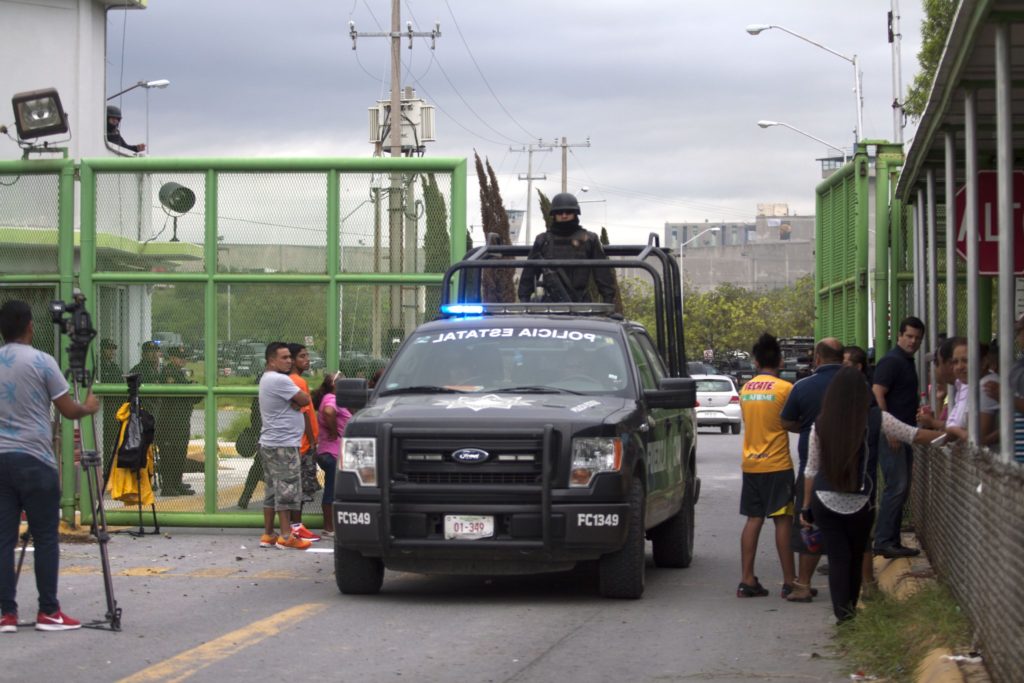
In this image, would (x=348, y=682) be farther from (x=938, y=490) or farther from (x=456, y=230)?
(x=456, y=230)

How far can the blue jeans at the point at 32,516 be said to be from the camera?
30.1ft

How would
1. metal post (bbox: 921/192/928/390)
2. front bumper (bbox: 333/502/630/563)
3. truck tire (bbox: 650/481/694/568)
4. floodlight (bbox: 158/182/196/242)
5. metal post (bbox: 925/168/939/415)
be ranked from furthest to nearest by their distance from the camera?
1. floodlight (bbox: 158/182/196/242)
2. metal post (bbox: 921/192/928/390)
3. truck tire (bbox: 650/481/694/568)
4. metal post (bbox: 925/168/939/415)
5. front bumper (bbox: 333/502/630/563)

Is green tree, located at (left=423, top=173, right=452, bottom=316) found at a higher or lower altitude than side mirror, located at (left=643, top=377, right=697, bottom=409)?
higher

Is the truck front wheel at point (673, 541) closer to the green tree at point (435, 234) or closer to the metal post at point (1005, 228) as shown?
the green tree at point (435, 234)

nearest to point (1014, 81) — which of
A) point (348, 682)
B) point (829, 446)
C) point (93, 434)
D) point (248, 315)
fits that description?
point (829, 446)

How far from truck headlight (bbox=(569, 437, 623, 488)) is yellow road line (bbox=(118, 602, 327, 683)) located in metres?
1.92

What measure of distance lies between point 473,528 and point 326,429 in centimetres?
478

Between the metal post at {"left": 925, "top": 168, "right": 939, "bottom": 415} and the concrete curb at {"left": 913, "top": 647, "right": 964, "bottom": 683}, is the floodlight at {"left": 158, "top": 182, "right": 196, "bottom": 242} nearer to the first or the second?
the metal post at {"left": 925, "top": 168, "right": 939, "bottom": 415}

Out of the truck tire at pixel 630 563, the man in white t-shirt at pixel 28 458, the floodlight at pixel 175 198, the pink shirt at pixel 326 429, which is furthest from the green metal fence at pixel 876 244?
the man in white t-shirt at pixel 28 458

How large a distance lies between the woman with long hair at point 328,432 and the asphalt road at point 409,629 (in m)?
1.35

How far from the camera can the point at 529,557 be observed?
33.2 feet

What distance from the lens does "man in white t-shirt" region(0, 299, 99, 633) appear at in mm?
9172

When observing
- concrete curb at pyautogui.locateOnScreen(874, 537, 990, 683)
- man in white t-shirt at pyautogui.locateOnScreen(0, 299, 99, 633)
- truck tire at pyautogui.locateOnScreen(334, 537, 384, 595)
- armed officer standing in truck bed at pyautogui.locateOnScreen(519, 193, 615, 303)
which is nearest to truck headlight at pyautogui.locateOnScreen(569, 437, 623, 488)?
truck tire at pyautogui.locateOnScreen(334, 537, 384, 595)

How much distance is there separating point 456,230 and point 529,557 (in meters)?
5.37
